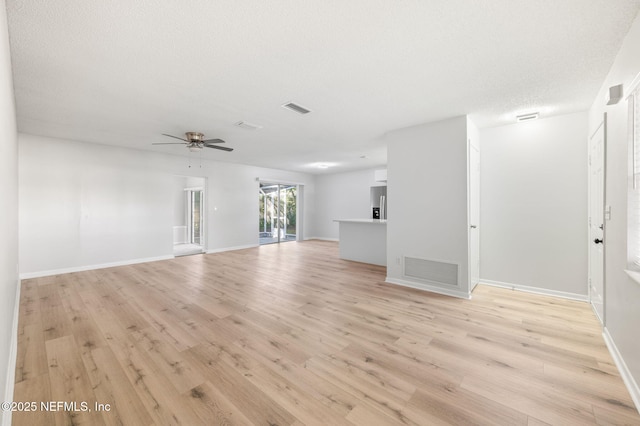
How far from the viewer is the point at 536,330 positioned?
8.77ft

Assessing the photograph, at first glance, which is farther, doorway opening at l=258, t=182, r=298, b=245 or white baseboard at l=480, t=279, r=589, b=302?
doorway opening at l=258, t=182, r=298, b=245

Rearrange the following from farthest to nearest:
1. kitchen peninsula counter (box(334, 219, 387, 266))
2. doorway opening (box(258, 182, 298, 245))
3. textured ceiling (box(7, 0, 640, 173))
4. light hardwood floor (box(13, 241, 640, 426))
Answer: doorway opening (box(258, 182, 298, 245)) → kitchen peninsula counter (box(334, 219, 387, 266)) → textured ceiling (box(7, 0, 640, 173)) → light hardwood floor (box(13, 241, 640, 426))

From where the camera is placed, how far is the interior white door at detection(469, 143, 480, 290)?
3.77 metres

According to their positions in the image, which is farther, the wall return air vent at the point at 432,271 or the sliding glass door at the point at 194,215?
the sliding glass door at the point at 194,215

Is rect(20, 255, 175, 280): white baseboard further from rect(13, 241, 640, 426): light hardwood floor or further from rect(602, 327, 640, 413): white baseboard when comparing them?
rect(602, 327, 640, 413): white baseboard

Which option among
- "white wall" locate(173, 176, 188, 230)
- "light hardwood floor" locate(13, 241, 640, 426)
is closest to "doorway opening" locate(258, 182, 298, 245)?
"white wall" locate(173, 176, 188, 230)

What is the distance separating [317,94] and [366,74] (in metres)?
0.67

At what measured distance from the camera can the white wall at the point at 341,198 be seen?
9180 mm

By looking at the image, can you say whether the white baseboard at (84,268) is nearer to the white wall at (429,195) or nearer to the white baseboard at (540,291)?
the white wall at (429,195)

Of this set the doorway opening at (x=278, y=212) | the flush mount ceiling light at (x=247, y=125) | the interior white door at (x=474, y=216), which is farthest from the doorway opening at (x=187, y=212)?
the interior white door at (x=474, y=216)

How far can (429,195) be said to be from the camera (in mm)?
3984

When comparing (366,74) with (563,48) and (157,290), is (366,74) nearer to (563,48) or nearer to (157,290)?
(563,48)

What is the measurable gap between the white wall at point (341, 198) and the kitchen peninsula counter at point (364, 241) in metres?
2.73

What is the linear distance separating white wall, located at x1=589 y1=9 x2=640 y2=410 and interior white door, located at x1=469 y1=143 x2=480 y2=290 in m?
1.42
